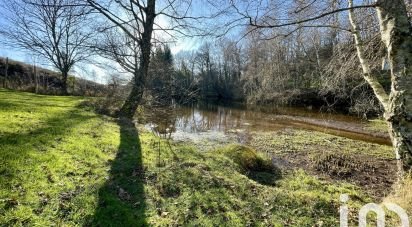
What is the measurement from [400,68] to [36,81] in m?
20.8

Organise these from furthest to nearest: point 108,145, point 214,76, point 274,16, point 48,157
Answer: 1. point 214,76
2. point 108,145
3. point 48,157
4. point 274,16

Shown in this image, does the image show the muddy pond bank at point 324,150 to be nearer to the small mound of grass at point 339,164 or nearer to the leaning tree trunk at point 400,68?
the small mound of grass at point 339,164

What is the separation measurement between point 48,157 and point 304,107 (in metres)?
27.5


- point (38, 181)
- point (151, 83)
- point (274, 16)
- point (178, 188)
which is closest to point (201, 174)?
point (178, 188)

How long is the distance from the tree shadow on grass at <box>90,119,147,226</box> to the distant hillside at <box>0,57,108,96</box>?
51.5 feet

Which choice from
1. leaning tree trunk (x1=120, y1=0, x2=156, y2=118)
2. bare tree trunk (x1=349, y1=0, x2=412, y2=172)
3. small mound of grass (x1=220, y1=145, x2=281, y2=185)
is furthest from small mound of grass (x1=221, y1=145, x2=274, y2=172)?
leaning tree trunk (x1=120, y1=0, x2=156, y2=118)

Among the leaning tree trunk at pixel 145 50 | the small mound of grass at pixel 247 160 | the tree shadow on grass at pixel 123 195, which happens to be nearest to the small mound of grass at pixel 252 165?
the small mound of grass at pixel 247 160

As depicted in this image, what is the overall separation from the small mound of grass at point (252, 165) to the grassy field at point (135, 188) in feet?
0.22

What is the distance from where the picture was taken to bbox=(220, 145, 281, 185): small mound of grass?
588cm

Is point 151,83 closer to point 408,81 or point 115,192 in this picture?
point 115,192

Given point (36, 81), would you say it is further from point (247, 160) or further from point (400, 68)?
point (400, 68)

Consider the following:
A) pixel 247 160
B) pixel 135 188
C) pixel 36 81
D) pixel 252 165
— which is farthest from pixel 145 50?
pixel 36 81

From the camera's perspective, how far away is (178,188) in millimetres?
4230

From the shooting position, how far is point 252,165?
21.0 ft
